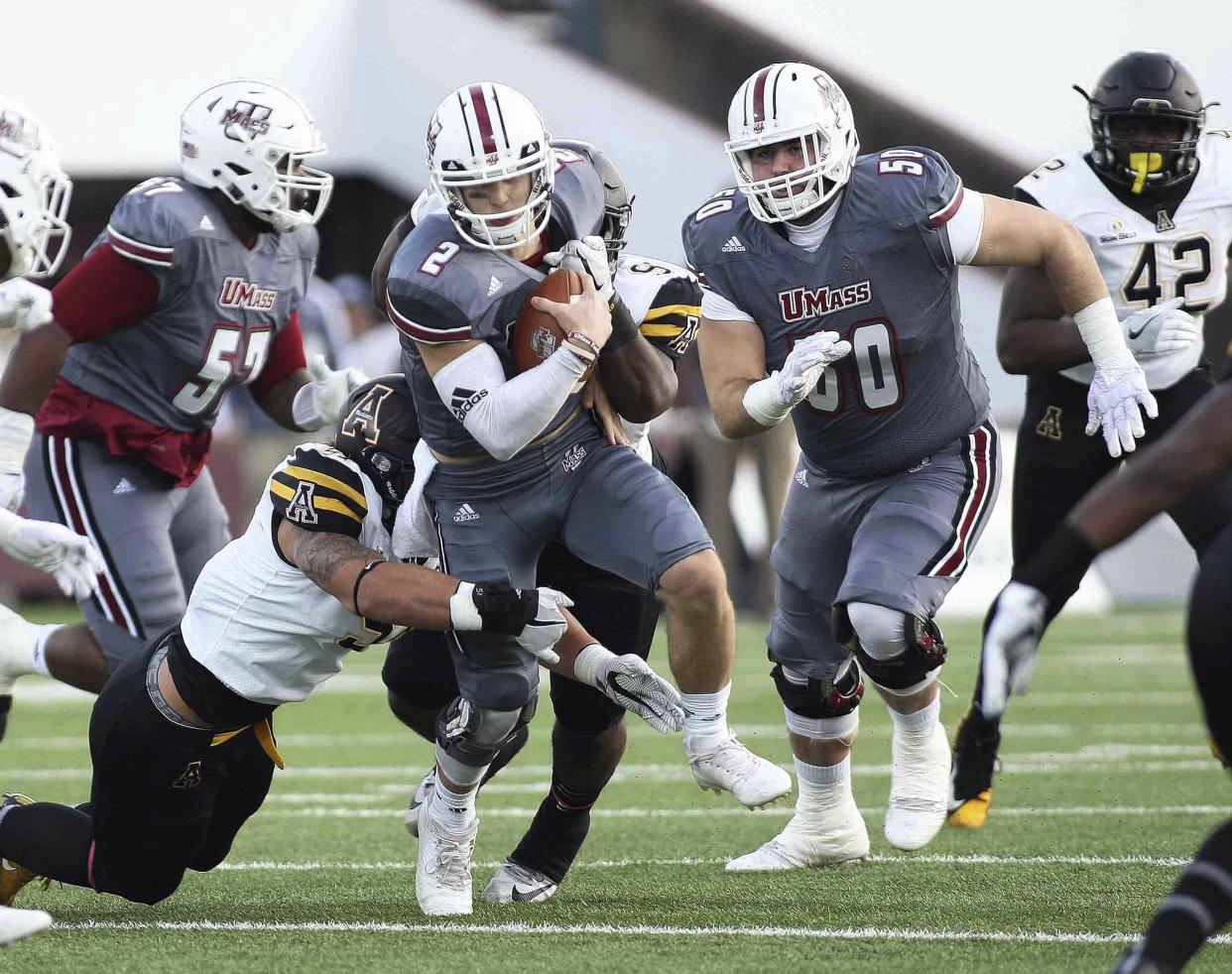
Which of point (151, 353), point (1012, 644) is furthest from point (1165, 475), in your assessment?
point (151, 353)

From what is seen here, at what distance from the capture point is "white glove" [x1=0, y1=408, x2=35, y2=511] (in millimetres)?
4570

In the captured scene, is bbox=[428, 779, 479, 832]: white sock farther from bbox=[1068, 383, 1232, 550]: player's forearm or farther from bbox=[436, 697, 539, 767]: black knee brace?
bbox=[1068, 383, 1232, 550]: player's forearm

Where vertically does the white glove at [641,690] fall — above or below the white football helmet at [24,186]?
below

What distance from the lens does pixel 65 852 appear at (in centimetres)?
377

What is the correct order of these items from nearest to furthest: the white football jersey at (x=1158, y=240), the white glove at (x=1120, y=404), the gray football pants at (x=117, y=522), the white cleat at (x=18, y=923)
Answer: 1. the white cleat at (x=18, y=923)
2. the white glove at (x=1120, y=404)
3. the gray football pants at (x=117, y=522)
4. the white football jersey at (x=1158, y=240)

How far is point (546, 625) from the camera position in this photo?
11.9 feet

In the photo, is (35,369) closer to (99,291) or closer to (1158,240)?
(99,291)

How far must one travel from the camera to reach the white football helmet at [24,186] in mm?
4211

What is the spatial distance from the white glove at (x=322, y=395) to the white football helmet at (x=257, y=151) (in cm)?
42

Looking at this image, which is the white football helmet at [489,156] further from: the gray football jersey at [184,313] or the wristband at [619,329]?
the gray football jersey at [184,313]

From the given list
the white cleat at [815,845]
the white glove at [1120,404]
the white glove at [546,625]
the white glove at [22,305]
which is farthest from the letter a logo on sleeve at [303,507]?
the white glove at [1120,404]

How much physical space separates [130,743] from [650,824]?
1.90 metres

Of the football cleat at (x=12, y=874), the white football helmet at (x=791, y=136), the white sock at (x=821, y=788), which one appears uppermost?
the white football helmet at (x=791, y=136)

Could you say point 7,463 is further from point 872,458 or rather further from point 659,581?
point 872,458
